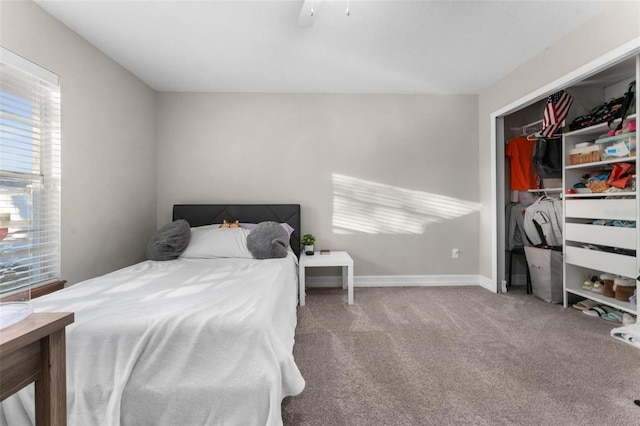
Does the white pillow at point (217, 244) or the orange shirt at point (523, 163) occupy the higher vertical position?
the orange shirt at point (523, 163)

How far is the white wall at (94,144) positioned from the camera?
2.37 metres

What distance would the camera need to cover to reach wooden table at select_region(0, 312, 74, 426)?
0.64 metres

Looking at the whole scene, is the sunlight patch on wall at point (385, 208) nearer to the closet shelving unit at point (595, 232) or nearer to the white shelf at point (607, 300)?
the closet shelving unit at point (595, 232)

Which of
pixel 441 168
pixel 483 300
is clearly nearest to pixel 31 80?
pixel 441 168

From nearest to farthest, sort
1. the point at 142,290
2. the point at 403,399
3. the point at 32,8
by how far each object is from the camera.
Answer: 1. the point at 403,399
2. the point at 142,290
3. the point at 32,8

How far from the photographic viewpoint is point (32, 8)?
226 centimetres

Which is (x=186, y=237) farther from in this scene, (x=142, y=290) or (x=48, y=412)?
(x=48, y=412)

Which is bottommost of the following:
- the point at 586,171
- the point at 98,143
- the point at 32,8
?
the point at 586,171

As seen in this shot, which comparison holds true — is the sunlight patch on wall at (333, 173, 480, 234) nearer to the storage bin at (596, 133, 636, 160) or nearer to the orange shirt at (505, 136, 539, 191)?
the orange shirt at (505, 136, 539, 191)

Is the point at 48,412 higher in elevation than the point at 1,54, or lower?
lower

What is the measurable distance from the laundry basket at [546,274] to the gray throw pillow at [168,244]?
3.92m

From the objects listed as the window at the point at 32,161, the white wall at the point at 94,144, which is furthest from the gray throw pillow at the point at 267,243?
the window at the point at 32,161

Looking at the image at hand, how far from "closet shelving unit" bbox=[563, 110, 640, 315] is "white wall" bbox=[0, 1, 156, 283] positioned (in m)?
4.61

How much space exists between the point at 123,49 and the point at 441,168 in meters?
Answer: 3.79
